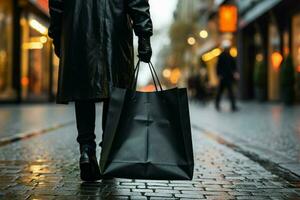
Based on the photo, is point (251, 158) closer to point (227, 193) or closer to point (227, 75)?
point (227, 193)

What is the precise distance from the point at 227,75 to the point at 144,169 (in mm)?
14013

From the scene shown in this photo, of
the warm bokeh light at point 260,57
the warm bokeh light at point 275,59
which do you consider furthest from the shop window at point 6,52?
the warm bokeh light at point 260,57

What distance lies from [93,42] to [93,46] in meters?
0.03

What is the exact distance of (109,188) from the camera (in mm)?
4086

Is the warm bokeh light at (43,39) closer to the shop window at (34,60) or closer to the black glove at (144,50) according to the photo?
the shop window at (34,60)

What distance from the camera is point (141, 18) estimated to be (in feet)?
13.8

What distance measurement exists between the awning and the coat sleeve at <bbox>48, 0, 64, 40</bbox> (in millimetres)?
17278

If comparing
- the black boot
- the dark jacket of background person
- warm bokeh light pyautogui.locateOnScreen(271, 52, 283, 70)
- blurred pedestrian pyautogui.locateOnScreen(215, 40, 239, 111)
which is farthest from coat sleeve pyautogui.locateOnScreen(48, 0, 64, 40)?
warm bokeh light pyautogui.locateOnScreen(271, 52, 283, 70)

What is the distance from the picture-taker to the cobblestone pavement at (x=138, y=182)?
3891 mm

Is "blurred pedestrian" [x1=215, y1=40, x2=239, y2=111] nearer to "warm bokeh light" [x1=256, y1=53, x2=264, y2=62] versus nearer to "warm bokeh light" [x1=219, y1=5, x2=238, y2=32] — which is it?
"warm bokeh light" [x1=256, y1=53, x2=264, y2=62]

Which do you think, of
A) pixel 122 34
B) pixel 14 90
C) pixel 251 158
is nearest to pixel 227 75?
pixel 14 90

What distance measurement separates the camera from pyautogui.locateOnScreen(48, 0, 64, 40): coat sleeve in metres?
4.29

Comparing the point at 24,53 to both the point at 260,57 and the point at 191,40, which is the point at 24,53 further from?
the point at 191,40

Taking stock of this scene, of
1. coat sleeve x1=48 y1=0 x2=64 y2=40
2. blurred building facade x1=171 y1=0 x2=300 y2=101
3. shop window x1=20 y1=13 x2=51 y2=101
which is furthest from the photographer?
shop window x1=20 y1=13 x2=51 y2=101
